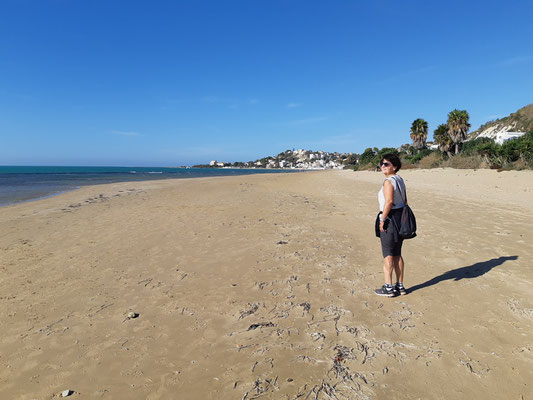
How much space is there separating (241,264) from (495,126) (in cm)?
6867

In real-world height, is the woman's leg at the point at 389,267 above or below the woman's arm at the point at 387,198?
below

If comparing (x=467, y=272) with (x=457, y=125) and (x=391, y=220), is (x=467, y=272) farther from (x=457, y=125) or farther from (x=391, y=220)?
(x=457, y=125)

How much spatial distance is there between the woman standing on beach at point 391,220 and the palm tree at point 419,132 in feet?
197

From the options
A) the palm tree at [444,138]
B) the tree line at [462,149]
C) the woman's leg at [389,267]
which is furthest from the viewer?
the palm tree at [444,138]

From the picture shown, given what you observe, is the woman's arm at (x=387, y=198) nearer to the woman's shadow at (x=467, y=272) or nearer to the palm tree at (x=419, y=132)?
the woman's shadow at (x=467, y=272)

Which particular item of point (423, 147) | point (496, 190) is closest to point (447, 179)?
point (496, 190)

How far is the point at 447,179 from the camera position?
72.3 feet

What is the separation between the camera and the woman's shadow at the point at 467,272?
14.3 feet

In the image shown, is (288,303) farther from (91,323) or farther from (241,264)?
(91,323)

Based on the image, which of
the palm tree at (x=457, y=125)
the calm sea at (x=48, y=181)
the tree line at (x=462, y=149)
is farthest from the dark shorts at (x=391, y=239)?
the palm tree at (x=457, y=125)

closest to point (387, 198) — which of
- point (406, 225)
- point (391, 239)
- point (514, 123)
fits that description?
point (406, 225)

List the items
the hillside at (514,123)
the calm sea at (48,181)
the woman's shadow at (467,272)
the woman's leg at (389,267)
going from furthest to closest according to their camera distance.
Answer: the hillside at (514,123)
the calm sea at (48,181)
the woman's shadow at (467,272)
the woman's leg at (389,267)

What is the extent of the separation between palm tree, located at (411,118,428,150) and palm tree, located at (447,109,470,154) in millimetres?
15063

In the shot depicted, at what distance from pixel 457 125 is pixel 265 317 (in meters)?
45.8
